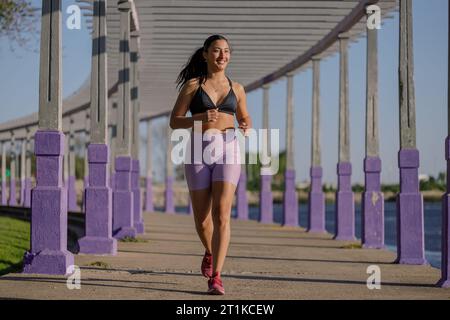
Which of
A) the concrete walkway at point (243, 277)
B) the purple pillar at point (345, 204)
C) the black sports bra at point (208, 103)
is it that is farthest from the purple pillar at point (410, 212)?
the purple pillar at point (345, 204)

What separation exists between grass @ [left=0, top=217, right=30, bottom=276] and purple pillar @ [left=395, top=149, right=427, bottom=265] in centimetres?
534

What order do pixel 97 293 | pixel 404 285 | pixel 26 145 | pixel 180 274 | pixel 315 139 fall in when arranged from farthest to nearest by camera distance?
1. pixel 26 145
2. pixel 315 139
3. pixel 180 274
4. pixel 404 285
5. pixel 97 293

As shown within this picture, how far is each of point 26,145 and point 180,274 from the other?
37295 mm

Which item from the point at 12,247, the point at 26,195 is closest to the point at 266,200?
the point at 12,247

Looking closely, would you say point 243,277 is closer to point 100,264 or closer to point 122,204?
point 100,264

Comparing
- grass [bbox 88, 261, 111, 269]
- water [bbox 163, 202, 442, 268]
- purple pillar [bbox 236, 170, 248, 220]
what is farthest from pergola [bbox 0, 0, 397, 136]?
grass [bbox 88, 261, 111, 269]

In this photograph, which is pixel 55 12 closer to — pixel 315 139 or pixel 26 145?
pixel 315 139

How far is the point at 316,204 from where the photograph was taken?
2333 centimetres

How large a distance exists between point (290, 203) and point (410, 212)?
45.3 ft

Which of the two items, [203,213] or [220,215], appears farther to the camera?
[203,213]

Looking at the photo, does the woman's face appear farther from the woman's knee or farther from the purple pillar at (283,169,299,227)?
the purple pillar at (283,169,299,227)

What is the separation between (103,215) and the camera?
13578 millimetres

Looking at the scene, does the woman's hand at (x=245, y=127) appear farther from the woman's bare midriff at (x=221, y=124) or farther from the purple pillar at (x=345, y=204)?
the purple pillar at (x=345, y=204)
